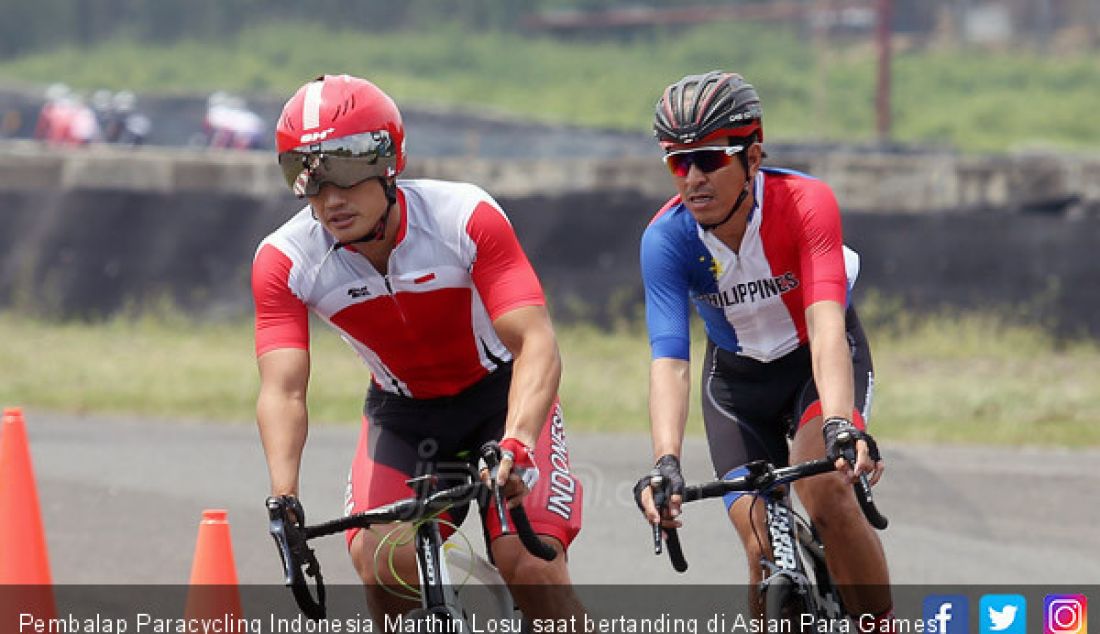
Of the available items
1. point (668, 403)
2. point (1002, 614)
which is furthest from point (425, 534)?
point (1002, 614)

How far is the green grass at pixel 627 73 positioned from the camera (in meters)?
43.4

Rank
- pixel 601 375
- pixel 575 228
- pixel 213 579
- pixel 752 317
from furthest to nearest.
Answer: pixel 575 228 → pixel 601 375 → pixel 752 317 → pixel 213 579

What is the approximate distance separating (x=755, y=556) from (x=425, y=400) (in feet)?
4.01

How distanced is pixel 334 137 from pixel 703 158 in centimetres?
123

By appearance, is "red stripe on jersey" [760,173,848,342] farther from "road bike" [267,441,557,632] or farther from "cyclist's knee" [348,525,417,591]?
"cyclist's knee" [348,525,417,591]

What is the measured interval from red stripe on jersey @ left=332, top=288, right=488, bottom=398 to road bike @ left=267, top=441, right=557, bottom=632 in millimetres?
691

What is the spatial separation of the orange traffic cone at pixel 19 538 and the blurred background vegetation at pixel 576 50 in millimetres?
37356

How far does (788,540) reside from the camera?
18.2 ft

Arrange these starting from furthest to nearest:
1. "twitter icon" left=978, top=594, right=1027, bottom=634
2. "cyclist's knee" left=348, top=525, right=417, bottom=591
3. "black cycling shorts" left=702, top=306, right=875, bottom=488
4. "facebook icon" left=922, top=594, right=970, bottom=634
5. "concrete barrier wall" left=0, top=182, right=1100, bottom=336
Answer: "concrete barrier wall" left=0, top=182, right=1100, bottom=336
"twitter icon" left=978, top=594, right=1027, bottom=634
"facebook icon" left=922, top=594, right=970, bottom=634
"black cycling shorts" left=702, top=306, right=875, bottom=488
"cyclist's knee" left=348, top=525, right=417, bottom=591

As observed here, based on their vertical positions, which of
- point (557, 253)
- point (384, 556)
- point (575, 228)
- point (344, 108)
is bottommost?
point (384, 556)

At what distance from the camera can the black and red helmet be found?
5.39 m

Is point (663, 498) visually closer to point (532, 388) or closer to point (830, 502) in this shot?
point (532, 388)

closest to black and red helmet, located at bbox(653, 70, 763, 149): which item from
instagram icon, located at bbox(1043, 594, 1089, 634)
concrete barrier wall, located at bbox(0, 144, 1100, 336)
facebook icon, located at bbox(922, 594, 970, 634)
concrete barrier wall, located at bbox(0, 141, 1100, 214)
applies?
facebook icon, located at bbox(922, 594, 970, 634)

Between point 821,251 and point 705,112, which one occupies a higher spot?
point 705,112
